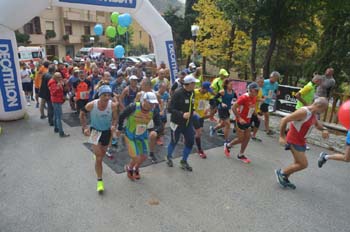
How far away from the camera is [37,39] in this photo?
34.0 metres

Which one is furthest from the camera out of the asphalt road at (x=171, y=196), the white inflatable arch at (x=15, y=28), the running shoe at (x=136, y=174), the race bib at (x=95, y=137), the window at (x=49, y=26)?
the window at (x=49, y=26)

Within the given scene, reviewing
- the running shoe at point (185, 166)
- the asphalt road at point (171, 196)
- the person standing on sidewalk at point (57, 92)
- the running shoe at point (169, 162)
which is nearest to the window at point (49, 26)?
the person standing on sidewalk at point (57, 92)

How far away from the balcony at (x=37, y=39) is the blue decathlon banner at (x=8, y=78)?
95.2 ft

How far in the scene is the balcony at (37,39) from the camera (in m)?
33.3

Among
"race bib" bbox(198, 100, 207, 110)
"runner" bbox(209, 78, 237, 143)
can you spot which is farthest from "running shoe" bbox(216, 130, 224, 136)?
"race bib" bbox(198, 100, 207, 110)

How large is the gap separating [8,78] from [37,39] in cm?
2990

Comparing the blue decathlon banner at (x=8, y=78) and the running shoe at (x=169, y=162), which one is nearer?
the running shoe at (x=169, y=162)

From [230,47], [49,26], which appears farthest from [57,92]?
[49,26]

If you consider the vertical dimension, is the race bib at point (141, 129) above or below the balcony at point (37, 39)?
below

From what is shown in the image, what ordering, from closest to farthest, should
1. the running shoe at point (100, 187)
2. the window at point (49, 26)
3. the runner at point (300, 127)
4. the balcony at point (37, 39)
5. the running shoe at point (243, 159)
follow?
the runner at point (300, 127) < the running shoe at point (100, 187) < the running shoe at point (243, 159) < the balcony at point (37, 39) < the window at point (49, 26)

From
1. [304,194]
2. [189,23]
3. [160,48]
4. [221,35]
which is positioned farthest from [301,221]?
[189,23]

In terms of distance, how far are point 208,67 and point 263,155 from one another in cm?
1900

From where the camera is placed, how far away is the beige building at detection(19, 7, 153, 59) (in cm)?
3444

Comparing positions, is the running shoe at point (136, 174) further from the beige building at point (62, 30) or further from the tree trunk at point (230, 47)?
the beige building at point (62, 30)
